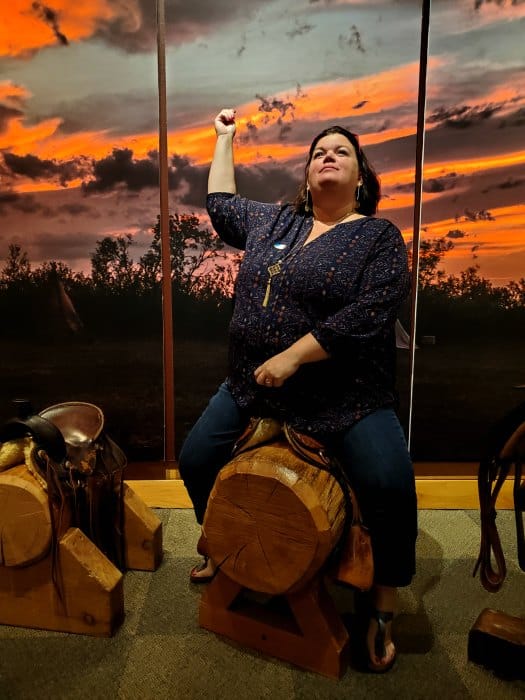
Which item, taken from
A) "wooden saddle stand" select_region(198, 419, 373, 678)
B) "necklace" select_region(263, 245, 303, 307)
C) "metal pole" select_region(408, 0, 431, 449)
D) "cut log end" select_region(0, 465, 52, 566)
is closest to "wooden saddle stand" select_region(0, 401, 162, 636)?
"cut log end" select_region(0, 465, 52, 566)

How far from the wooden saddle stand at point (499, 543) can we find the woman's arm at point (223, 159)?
1.21 metres

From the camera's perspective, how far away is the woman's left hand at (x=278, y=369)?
1577 millimetres

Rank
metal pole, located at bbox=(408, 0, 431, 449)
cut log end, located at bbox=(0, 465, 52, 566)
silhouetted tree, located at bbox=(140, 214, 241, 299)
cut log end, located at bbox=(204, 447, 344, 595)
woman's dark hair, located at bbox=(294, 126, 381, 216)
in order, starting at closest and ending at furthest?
1. cut log end, located at bbox=(204, 447, 344, 595)
2. cut log end, located at bbox=(0, 465, 52, 566)
3. woman's dark hair, located at bbox=(294, 126, 381, 216)
4. metal pole, located at bbox=(408, 0, 431, 449)
5. silhouetted tree, located at bbox=(140, 214, 241, 299)

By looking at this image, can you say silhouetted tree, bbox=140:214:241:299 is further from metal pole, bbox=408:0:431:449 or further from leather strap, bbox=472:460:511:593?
leather strap, bbox=472:460:511:593

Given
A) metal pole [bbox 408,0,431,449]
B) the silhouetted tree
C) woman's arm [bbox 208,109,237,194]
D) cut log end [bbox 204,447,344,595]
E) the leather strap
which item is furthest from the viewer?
the silhouetted tree

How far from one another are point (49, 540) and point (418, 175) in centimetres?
217

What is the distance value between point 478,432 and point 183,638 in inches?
71.4

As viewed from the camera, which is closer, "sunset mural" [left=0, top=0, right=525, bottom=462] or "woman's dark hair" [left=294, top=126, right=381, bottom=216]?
"woman's dark hair" [left=294, top=126, right=381, bottom=216]

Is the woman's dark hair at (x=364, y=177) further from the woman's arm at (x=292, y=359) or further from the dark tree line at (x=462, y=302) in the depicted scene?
the dark tree line at (x=462, y=302)

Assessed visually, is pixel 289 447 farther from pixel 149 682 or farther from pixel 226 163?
pixel 226 163

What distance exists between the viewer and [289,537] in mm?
1454

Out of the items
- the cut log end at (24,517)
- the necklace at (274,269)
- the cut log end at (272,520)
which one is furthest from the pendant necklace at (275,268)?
the cut log end at (24,517)

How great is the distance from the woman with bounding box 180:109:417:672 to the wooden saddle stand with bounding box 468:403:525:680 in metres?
0.20

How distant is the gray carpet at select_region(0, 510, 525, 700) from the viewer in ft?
4.95
